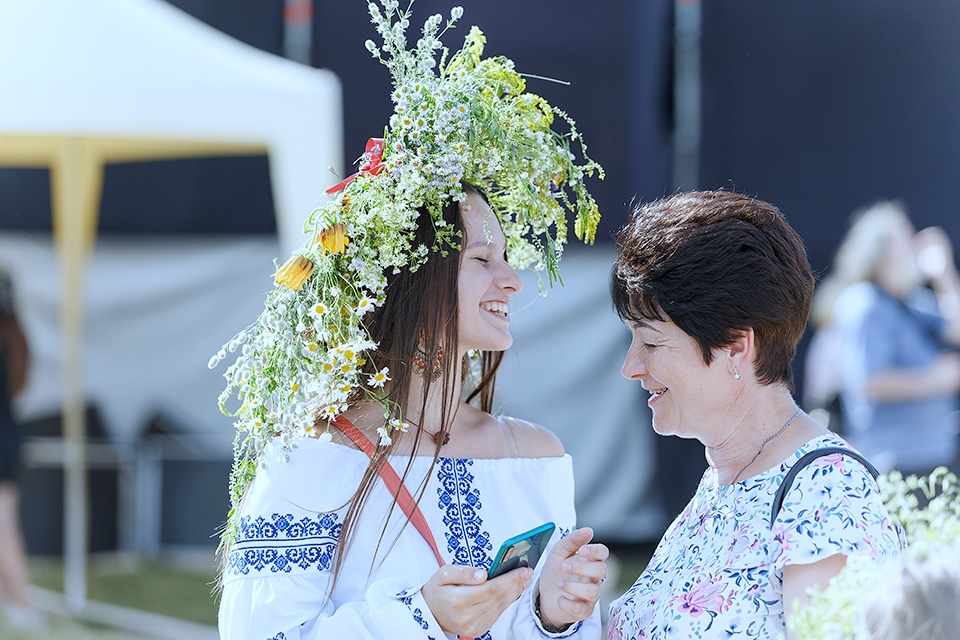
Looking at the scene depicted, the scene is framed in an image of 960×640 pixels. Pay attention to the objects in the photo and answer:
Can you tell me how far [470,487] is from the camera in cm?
212

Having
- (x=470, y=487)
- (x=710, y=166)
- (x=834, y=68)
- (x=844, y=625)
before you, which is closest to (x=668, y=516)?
(x=710, y=166)

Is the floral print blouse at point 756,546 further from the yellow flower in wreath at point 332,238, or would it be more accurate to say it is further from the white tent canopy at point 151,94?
the white tent canopy at point 151,94

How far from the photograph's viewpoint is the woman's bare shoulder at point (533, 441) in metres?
2.28

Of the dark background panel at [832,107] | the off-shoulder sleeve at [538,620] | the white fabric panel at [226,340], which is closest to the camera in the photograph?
the off-shoulder sleeve at [538,620]

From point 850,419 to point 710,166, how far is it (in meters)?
1.59

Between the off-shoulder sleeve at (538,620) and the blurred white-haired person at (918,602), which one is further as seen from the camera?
the off-shoulder sleeve at (538,620)

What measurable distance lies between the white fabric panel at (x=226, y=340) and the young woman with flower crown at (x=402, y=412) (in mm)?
3564

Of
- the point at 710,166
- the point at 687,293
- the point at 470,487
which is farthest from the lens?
the point at 710,166

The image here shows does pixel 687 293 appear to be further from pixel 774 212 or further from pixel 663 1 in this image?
pixel 663 1

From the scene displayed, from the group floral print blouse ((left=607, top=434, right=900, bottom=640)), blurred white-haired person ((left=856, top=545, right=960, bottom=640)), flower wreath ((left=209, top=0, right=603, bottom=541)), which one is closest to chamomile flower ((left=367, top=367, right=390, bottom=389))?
flower wreath ((left=209, top=0, right=603, bottom=541))

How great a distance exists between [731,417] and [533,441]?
1.86 feet

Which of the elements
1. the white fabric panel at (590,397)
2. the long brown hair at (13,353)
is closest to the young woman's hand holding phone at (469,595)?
the white fabric panel at (590,397)

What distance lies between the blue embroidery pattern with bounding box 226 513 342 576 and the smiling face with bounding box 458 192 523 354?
Answer: 0.51 meters

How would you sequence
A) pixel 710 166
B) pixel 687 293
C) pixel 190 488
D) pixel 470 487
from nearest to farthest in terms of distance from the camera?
pixel 687 293 < pixel 470 487 < pixel 710 166 < pixel 190 488
